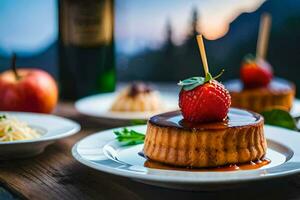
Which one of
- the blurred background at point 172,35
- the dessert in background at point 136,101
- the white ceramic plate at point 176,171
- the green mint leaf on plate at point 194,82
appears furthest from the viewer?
the blurred background at point 172,35

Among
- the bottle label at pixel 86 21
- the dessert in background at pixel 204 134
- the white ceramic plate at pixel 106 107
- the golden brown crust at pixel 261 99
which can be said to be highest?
the bottle label at pixel 86 21

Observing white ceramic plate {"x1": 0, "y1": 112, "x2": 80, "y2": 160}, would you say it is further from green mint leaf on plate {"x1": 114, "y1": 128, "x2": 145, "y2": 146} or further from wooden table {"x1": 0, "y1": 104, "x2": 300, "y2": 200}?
green mint leaf on plate {"x1": 114, "y1": 128, "x2": 145, "y2": 146}

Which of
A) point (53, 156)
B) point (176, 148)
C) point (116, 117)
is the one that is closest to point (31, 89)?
point (116, 117)

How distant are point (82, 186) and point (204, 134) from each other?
0.94 ft

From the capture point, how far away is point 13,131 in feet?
5.05

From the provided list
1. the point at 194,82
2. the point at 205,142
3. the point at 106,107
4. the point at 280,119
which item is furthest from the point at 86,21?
the point at 205,142

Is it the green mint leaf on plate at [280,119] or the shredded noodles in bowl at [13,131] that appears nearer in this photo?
the shredded noodles in bowl at [13,131]

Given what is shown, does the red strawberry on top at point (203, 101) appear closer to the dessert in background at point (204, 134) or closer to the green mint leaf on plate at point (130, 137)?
the dessert in background at point (204, 134)

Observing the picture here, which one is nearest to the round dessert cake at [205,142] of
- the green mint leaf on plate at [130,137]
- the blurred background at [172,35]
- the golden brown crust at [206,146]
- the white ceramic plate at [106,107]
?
the golden brown crust at [206,146]

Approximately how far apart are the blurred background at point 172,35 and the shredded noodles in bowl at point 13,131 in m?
1.31

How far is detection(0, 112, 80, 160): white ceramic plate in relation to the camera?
56.2 inches

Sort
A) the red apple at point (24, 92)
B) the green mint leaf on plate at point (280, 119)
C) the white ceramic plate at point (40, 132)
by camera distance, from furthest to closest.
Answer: the red apple at point (24, 92)
the green mint leaf on plate at point (280, 119)
the white ceramic plate at point (40, 132)

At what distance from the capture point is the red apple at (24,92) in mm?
2002

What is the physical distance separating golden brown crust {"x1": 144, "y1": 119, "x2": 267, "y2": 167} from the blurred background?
5.14ft
